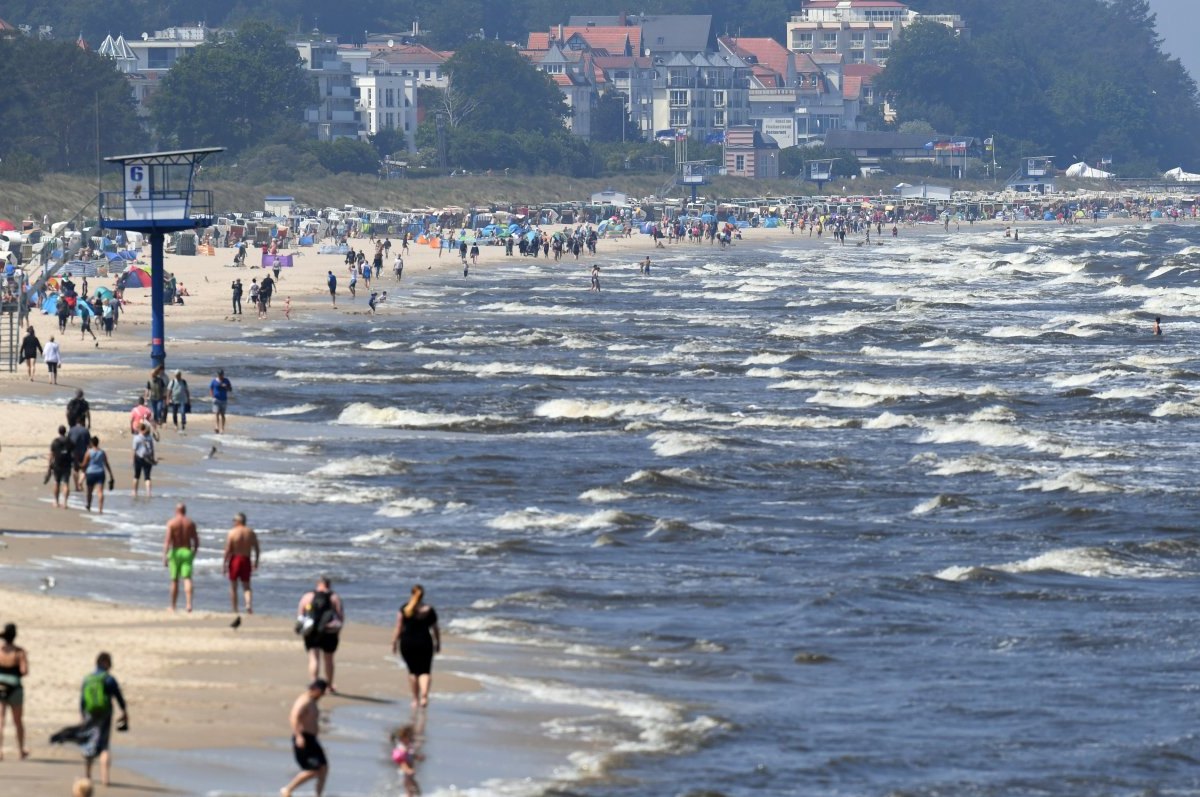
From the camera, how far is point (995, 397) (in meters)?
52.9

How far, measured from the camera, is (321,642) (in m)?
22.1

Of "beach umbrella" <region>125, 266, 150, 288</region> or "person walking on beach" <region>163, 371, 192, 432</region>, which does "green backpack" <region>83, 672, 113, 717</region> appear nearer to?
"person walking on beach" <region>163, 371, 192, 432</region>

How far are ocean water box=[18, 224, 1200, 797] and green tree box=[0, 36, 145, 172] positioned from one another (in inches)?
3076

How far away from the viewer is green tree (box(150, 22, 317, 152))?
163625 millimetres

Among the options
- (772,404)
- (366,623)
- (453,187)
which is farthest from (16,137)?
(366,623)

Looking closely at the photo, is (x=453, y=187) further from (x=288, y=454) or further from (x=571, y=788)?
(x=571, y=788)

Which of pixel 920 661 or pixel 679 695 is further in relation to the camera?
pixel 920 661

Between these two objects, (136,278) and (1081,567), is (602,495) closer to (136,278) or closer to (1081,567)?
(1081,567)

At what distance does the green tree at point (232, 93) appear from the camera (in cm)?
16362

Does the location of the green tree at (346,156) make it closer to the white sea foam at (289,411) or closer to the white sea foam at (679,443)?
the white sea foam at (289,411)

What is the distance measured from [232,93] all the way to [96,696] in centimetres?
15370

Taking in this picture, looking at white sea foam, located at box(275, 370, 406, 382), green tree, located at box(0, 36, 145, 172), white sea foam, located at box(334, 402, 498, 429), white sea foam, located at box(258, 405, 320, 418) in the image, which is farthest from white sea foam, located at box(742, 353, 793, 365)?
green tree, located at box(0, 36, 145, 172)

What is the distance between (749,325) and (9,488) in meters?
45.2

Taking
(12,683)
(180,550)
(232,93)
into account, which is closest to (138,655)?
(180,550)
